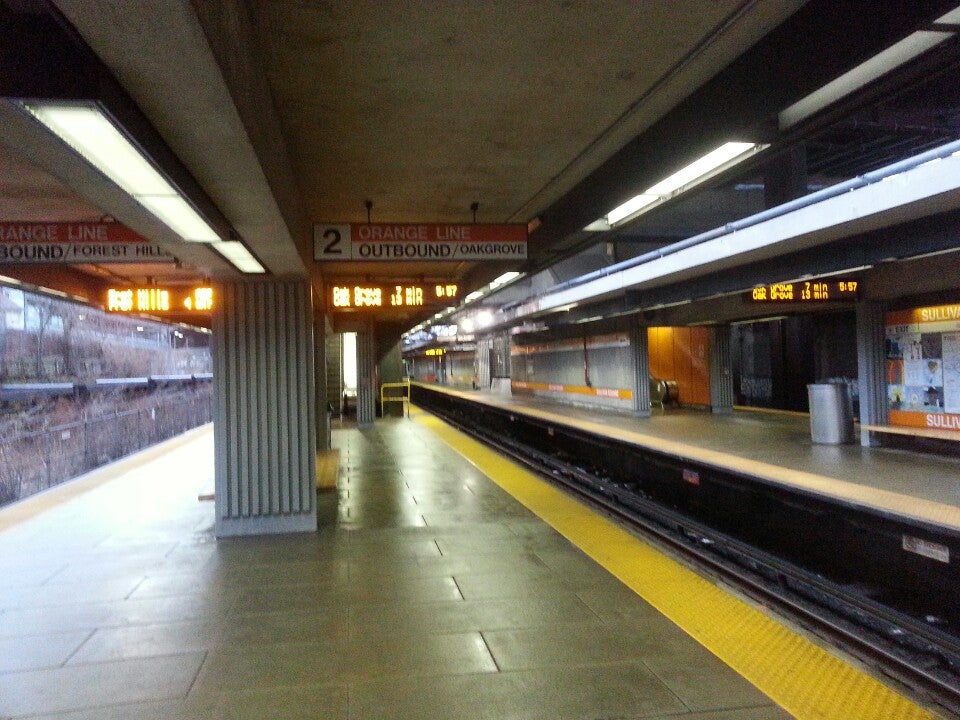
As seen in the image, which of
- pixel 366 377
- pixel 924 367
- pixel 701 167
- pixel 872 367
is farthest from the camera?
pixel 366 377

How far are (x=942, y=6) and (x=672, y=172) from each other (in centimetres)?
193

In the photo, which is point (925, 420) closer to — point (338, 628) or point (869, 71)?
point (869, 71)

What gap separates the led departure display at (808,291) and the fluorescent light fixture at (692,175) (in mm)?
4487

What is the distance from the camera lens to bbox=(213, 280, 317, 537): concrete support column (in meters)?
6.80

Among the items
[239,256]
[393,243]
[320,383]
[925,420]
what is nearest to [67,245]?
[239,256]

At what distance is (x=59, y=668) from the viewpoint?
3.74 meters

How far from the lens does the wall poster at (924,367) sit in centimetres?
853

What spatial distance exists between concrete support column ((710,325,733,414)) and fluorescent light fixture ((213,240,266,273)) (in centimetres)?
1287

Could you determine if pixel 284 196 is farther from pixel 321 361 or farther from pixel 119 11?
pixel 321 361

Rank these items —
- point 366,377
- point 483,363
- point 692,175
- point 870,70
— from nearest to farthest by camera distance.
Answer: point 870,70, point 692,175, point 366,377, point 483,363

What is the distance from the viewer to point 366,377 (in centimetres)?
1920

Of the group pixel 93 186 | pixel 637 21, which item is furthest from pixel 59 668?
pixel 637 21

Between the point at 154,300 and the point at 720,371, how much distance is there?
1300 centimetres

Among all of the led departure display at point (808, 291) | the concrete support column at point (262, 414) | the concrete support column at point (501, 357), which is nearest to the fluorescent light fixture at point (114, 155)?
the concrete support column at point (262, 414)
